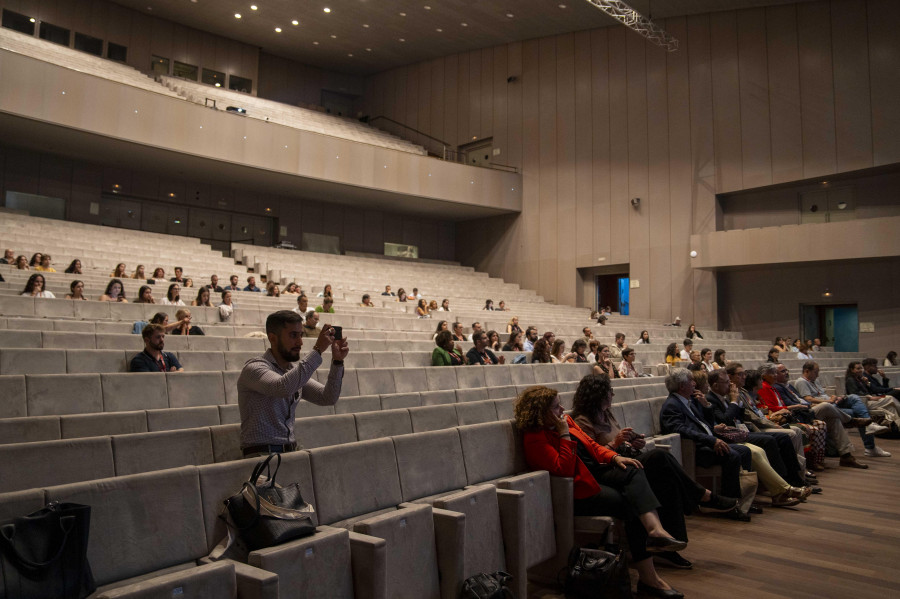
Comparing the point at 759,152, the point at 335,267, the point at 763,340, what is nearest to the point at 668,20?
the point at 759,152

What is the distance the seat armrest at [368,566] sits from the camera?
1.87 metres

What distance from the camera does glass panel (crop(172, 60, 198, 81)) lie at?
53.1 feet

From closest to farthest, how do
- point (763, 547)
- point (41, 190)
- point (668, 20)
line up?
point (763, 547) < point (41, 190) < point (668, 20)

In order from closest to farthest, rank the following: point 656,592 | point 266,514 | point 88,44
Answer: point 266,514 → point 656,592 → point 88,44

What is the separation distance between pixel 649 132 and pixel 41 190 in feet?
42.5

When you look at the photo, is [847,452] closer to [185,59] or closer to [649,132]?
[649,132]

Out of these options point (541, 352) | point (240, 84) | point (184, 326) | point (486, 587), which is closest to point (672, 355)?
point (541, 352)

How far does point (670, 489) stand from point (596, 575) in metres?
0.73

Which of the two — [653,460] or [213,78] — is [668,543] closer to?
[653,460]

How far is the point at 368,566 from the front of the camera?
1.88 metres

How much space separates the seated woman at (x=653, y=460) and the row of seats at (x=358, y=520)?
0.48 metres

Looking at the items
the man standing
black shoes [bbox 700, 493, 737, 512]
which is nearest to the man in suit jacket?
black shoes [bbox 700, 493, 737, 512]

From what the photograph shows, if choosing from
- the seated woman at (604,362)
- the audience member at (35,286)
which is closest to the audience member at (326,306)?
the audience member at (35,286)

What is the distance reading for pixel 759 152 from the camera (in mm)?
12812
